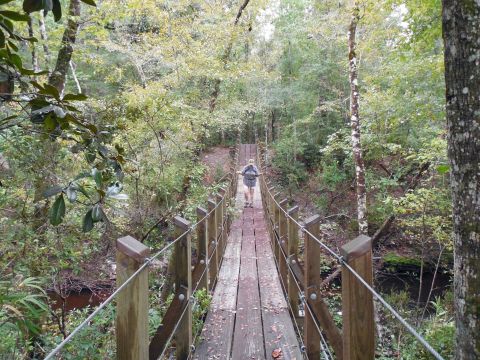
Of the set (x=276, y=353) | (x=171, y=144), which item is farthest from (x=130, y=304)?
(x=171, y=144)

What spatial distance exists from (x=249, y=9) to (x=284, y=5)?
35.2 ft

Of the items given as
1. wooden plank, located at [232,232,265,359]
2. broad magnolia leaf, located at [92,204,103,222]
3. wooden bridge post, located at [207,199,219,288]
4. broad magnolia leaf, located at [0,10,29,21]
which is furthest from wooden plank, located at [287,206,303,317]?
broad magnolia leaf, located at [0,10,29,21]

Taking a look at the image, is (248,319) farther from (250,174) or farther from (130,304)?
(250,174)

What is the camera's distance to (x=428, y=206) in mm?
8672

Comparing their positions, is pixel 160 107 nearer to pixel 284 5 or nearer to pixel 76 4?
pixel 76 4

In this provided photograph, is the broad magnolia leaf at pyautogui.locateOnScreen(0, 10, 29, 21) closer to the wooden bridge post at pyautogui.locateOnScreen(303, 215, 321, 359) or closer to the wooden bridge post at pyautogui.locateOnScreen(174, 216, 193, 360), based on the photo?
the wooden bridge post at pyautogui.locateOnScreen(174, 216, 193, 360)

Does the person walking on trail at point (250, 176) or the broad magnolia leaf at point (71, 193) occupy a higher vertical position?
the broad magnolia leaf at point (71, 193)

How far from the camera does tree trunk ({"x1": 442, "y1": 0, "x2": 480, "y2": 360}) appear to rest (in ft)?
5.92

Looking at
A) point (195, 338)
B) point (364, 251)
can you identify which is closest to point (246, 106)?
point (195, 338)

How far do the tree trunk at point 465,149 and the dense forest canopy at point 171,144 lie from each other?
1cm

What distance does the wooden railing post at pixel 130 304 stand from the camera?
1.70 m

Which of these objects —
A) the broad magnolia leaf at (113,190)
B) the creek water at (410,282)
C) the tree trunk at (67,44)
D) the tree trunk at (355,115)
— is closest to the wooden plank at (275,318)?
the broad magnolia leaf at (113,190)

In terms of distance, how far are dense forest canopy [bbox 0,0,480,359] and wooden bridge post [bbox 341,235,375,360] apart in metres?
0.62

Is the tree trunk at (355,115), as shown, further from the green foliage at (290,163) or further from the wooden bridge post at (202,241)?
the green foliage at (290,163)
